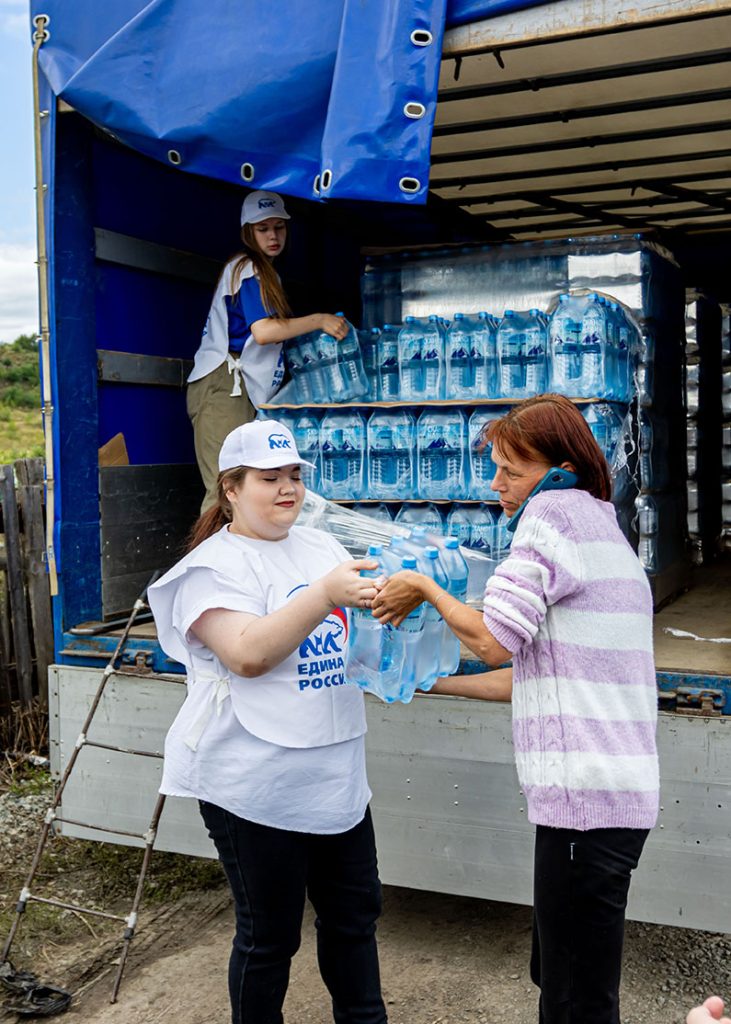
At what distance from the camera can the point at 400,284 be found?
5.62 m

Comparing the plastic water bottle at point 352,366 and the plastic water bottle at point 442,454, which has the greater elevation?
the plastic water bottle at point 352,366

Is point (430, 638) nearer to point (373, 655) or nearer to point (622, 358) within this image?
point (373, 655)

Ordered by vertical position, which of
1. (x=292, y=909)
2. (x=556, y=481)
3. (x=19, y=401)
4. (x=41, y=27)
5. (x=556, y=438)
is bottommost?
(x=292, y=909)

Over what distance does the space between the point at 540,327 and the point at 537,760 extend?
2.69 m

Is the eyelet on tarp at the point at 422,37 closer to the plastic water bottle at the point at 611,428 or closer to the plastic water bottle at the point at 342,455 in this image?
the plastic water bottle at the point at 611,428

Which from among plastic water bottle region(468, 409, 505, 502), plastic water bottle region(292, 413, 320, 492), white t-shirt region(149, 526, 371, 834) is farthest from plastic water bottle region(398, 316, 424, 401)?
white t-shirt region(149, 526, 371, 834)

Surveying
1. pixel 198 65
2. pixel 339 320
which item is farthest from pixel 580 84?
pixel 198 65

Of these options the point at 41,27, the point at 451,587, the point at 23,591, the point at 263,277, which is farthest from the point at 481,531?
the point at 23,591

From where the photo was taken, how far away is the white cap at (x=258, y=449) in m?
2.94

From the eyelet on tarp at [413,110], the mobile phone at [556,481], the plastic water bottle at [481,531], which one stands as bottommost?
the plastic water bottle at [481,531]

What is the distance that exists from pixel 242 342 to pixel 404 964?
3.01m

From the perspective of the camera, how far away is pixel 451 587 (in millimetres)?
3365

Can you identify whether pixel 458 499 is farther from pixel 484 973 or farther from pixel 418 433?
pixel 484 973

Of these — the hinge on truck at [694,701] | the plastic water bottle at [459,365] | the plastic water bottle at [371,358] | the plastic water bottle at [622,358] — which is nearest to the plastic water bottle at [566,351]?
the plastic water bottle at [622,358]
